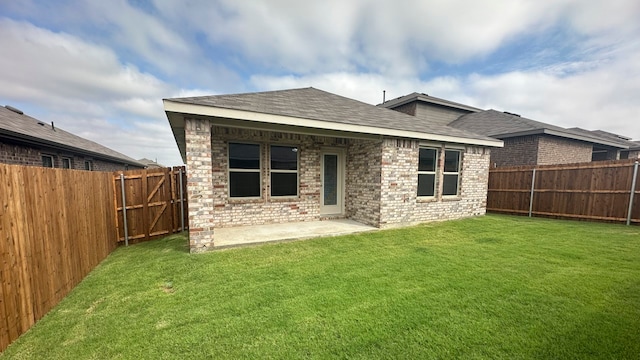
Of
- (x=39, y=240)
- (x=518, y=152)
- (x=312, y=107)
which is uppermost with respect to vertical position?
(x=312, y=107)

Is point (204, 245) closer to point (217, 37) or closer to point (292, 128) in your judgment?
point (292, 128)

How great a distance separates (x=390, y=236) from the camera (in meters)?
5.93

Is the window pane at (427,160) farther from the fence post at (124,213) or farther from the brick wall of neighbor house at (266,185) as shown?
the fence post at (124,213)

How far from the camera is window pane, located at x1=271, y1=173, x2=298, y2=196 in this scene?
273 inches

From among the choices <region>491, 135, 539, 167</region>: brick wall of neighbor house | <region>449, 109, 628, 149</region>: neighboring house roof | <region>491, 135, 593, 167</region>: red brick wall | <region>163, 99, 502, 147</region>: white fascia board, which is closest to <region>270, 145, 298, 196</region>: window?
<region>163, 99, 502, 147</region>: white fascia board

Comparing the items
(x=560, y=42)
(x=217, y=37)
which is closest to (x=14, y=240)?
(x=217, y=37)

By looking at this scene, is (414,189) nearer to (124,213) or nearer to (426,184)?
(426,184)

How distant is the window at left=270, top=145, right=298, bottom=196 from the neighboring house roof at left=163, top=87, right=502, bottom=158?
4.18 ft

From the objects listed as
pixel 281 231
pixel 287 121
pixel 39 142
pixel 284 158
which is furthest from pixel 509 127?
pixel 39 142

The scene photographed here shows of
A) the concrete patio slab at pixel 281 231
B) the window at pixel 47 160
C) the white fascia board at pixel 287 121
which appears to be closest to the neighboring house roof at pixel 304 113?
the white fascia board at pixel 287 121

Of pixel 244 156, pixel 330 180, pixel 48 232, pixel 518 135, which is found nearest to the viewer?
pixel 48 232

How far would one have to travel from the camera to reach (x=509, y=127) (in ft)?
39.9

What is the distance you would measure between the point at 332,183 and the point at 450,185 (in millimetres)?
4091

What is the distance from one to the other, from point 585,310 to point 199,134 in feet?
20.7
